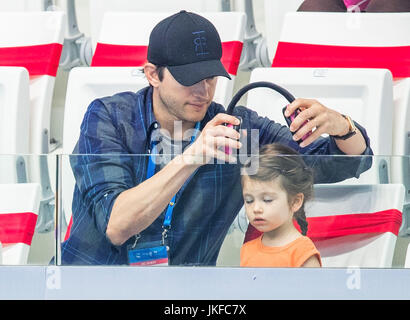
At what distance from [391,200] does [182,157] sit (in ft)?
0.80

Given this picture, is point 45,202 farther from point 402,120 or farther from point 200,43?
point 402,120

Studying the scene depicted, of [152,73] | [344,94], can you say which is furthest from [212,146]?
[344,94]

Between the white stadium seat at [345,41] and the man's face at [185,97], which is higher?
the white stadium seat at [345,41]

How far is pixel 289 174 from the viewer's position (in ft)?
3.08

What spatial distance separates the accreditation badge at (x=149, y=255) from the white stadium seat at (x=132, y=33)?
80 centimetres

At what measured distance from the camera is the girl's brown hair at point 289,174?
0.93 metres

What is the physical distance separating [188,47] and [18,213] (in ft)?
1.53

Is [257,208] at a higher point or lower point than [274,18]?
lower

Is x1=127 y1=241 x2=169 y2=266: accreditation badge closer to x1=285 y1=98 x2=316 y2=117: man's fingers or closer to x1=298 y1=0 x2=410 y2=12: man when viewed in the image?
x1=285 y1=98 x2=316 y2=117: man's fingers

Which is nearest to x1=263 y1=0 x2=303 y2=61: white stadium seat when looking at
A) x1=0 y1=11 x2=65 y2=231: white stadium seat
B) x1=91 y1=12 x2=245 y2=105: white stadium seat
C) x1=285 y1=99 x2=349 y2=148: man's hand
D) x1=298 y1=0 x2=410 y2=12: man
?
x1=298 y1=0 x2=410 y2=12: man

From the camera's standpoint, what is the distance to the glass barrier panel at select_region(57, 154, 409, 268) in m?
0.94

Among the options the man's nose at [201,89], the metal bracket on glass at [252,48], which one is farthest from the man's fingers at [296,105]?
the metal bracket on glass at [252,48]

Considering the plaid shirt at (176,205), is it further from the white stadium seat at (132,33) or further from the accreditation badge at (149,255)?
the white stadium seat at (132,33)

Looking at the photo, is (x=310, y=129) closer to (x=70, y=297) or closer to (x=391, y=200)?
(x=391, y=200)
